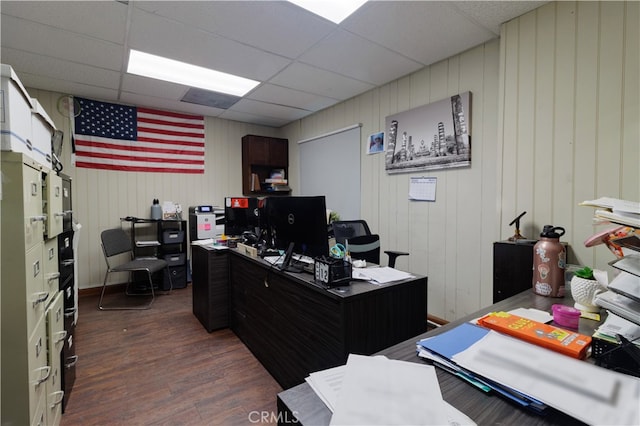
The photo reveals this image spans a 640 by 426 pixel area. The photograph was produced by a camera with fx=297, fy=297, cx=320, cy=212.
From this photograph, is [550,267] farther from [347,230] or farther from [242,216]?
[242,216]

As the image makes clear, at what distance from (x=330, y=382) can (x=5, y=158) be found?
141 cm

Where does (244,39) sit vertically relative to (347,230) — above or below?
above

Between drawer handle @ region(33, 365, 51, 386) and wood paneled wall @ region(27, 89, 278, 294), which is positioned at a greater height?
wood paneled wall @ region(27, 89, 278, 294)

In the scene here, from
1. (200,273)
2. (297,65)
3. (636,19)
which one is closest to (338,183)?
(297,65)

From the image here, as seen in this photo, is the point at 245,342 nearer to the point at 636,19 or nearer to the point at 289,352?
the point at 289,352

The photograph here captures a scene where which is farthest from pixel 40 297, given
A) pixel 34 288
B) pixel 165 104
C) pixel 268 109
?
pixel 268 109

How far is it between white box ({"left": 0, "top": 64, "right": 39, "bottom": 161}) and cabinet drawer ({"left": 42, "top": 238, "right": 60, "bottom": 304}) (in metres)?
0.50

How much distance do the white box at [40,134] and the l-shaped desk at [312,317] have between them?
4.65ft

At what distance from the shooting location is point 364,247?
9.09 ft

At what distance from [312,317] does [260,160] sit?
12.6 feet

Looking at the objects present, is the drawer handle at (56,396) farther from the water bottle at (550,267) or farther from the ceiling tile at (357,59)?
the ceiling tile at (357,59)

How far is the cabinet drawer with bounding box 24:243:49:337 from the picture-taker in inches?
46.1

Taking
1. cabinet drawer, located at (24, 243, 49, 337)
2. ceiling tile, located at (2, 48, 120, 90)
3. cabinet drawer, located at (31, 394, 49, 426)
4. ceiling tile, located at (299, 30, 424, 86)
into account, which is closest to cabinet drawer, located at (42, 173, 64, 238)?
cabinet drawer, located at (24, 243, 49, 337)

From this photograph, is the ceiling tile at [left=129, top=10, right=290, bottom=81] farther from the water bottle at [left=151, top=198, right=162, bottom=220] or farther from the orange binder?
the orange binder
